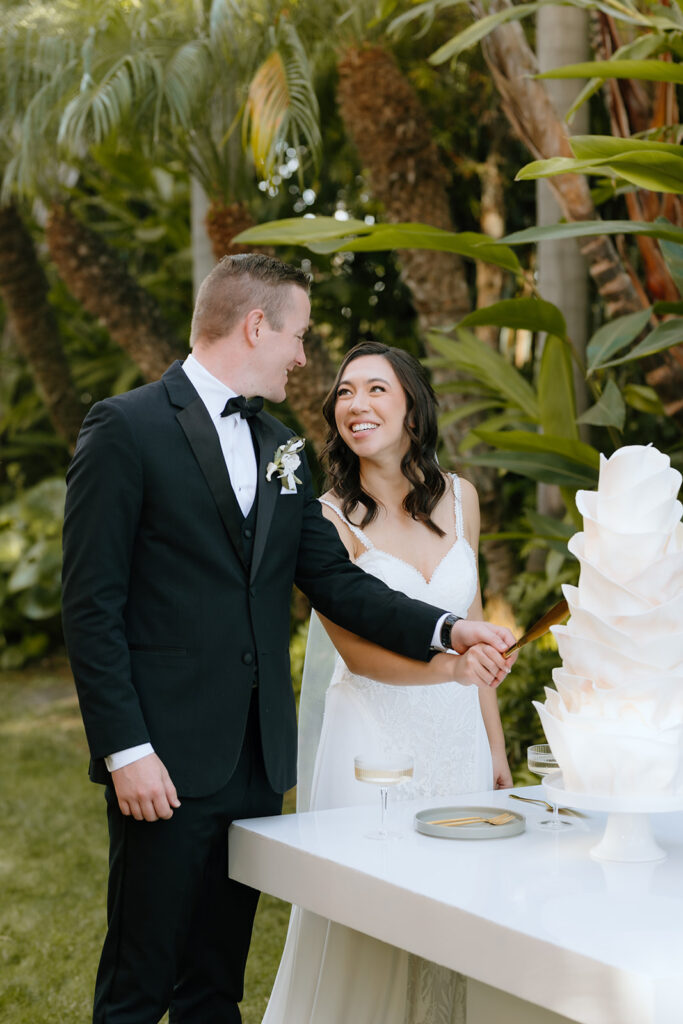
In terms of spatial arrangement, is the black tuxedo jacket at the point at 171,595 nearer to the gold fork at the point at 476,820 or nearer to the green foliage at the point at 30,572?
the gold fork at the point at 476,820

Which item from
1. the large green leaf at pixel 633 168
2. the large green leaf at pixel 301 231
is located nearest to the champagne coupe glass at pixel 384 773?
the large green leaf at pixel 633 168

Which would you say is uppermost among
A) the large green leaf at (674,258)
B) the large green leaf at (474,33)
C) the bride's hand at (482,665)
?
the large green leaf at (474,33)

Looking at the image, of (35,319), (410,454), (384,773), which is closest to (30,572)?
(35,319)

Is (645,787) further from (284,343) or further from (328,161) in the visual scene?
(328,161)

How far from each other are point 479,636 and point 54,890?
3177mm

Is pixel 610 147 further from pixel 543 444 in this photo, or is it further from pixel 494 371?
pixel 494 371

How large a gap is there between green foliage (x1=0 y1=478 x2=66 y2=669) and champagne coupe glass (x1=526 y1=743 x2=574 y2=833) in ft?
29.1

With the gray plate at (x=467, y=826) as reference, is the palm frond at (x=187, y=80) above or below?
above

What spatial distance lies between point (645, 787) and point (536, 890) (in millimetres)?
237

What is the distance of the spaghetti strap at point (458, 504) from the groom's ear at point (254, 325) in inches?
39.9

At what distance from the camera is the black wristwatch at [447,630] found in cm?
242

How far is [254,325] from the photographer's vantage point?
2.41m

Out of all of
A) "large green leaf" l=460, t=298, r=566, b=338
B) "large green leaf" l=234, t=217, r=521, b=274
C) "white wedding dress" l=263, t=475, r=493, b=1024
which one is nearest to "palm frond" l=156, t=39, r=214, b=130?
"large green leaf" l=234, t=217, r=521, b=274

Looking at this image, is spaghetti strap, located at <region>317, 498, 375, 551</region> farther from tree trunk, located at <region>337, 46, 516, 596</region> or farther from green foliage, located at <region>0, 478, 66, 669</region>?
green foliage, located at <region>0, 478, 66, 669</region>
